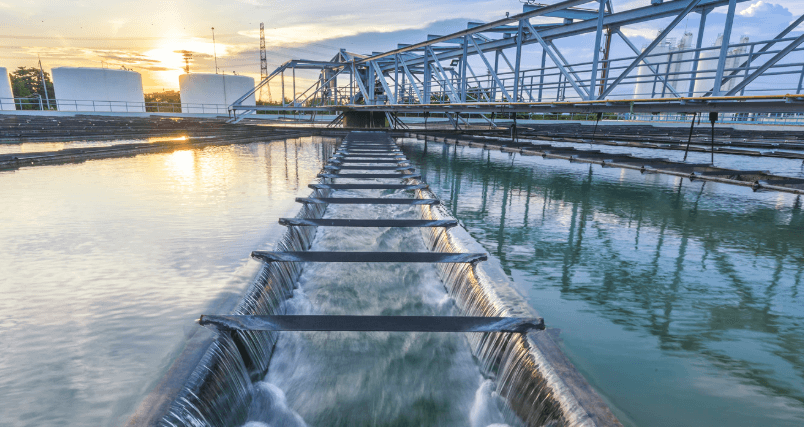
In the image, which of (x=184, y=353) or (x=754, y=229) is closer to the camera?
(x=184, y=353)

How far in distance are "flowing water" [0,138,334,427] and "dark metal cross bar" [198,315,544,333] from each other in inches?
16.4

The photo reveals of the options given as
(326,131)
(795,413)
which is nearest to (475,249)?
(795,413)

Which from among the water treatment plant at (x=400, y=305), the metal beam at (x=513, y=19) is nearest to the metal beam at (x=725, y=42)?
the water treatment plant at (x=400, y=305)

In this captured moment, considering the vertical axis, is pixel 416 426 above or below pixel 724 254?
below

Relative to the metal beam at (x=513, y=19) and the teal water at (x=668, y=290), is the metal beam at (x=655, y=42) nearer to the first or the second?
the metal beam at (x=513, y=19)

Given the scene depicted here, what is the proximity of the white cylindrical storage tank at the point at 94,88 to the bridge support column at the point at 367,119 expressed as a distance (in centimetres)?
2252

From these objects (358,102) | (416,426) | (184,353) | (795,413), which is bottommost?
(416,426)

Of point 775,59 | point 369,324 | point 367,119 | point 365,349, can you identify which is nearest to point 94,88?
point 367,119

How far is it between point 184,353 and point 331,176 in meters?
5.64

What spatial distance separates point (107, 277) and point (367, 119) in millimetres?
22923

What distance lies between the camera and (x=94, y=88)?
120 feet

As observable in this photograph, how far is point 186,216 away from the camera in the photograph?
496 centimetres

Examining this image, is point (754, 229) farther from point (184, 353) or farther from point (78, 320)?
point (78, 320)

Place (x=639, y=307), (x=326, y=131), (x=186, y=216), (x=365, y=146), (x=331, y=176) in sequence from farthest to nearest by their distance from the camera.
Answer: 1. (x=326, y=131)
2. (x=365, y=146)
3. (x=331, y=176)
4. (x=186, y=216)
5. (x=639, y=307)
